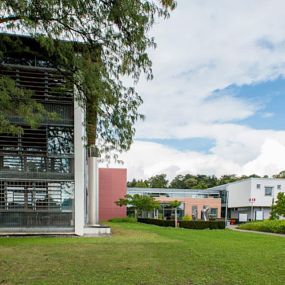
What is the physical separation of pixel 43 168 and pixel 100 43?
9625 mm

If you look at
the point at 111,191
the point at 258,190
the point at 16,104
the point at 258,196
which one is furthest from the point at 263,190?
the point at 16,104

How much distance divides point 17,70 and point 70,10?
31.8ft

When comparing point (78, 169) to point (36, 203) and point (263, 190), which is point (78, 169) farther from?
point (263, 190)

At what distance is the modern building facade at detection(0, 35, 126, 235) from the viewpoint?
54.0ft

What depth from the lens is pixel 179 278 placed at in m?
7.17

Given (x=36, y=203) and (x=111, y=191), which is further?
(x=111, y=191)

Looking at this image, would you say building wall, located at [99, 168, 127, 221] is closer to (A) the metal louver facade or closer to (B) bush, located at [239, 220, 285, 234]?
(B) bush, located at [239, 220, 285, 234]

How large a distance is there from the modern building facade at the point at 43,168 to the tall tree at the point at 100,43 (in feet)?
24.9

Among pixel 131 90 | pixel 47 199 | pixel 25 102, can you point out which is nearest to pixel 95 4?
pixel 131 90

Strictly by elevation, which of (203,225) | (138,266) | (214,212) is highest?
(138,266)

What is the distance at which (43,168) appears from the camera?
16.9 meters

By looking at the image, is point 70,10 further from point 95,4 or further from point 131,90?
point 131,90

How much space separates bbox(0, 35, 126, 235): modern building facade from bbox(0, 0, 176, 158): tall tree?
758 centimetres

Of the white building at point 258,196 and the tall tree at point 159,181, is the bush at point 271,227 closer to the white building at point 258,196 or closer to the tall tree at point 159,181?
the white building at point 258,196
